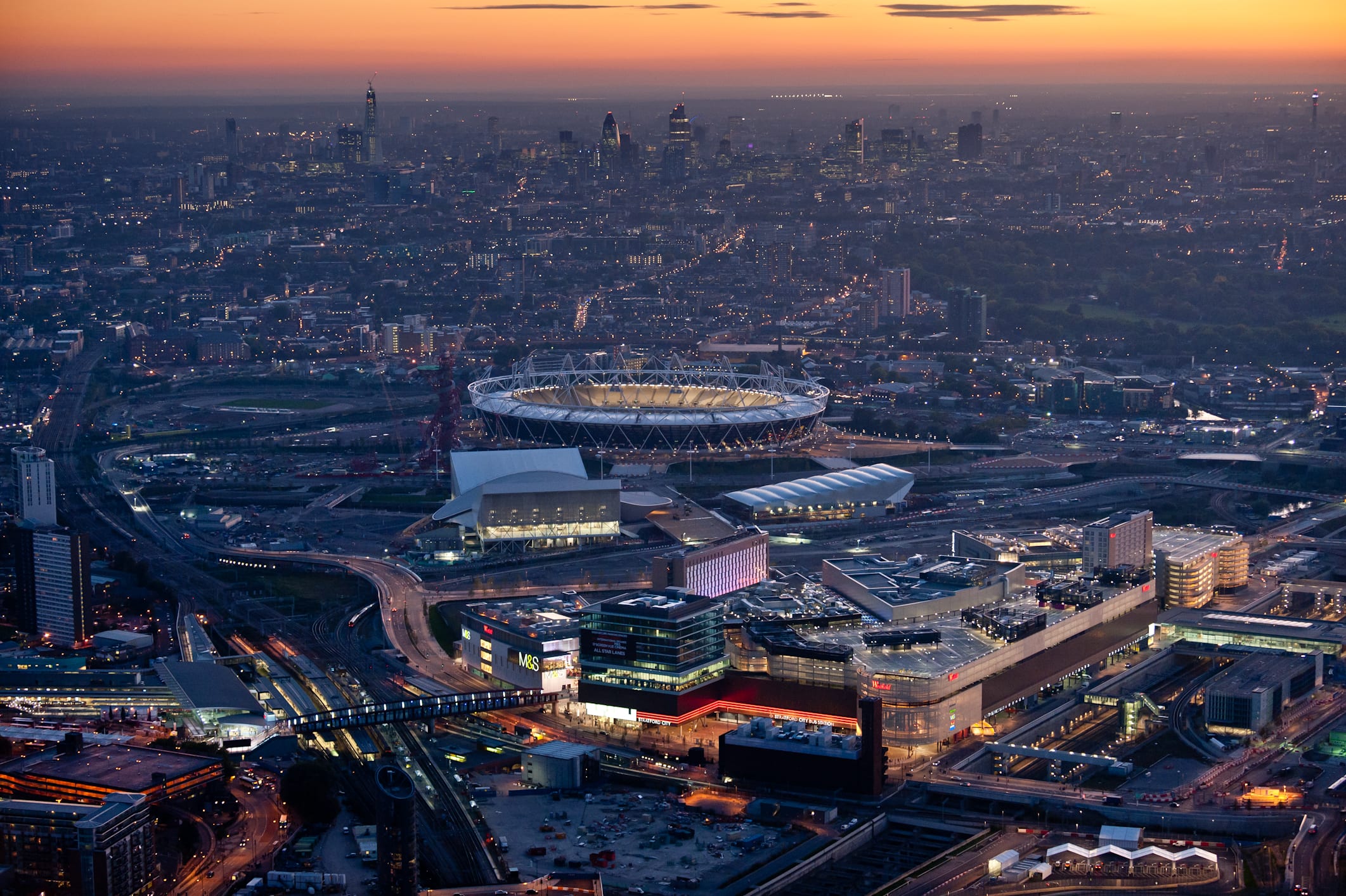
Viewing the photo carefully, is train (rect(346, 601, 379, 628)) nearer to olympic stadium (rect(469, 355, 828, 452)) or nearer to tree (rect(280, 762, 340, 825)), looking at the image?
tree (rect(280, 762, 340, 825))

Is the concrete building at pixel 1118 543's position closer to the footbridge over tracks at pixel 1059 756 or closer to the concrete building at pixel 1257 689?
the concrete building at pixel 1257 689

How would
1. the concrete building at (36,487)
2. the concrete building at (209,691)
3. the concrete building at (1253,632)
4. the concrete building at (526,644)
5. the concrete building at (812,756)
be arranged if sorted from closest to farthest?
the concrete building at (812,756), the concrete building at (209,691), the concrete building at (526,644), the concrete building at (1253,632), the concrete building at (36,487)

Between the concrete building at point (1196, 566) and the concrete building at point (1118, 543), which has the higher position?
the concrete building at point (1118, 543)

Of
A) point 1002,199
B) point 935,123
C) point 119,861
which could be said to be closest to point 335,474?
point 119,861

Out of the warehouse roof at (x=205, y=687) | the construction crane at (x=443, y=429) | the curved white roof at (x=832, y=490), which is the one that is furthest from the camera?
the construction crane at (x=443, y=429)

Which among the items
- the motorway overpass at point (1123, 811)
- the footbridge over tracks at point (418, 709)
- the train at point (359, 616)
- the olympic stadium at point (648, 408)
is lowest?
the train at point (359, 616)

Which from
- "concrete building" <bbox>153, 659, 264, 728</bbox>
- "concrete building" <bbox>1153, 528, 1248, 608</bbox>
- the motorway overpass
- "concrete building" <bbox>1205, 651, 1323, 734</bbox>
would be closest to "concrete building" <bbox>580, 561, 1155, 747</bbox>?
the motorway overpass

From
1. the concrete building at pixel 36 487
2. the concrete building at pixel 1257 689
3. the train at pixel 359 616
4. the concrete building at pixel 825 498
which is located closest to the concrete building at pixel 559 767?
the concrete building at pixel 1257 689

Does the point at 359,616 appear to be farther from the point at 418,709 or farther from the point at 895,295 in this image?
the point at 895,295
